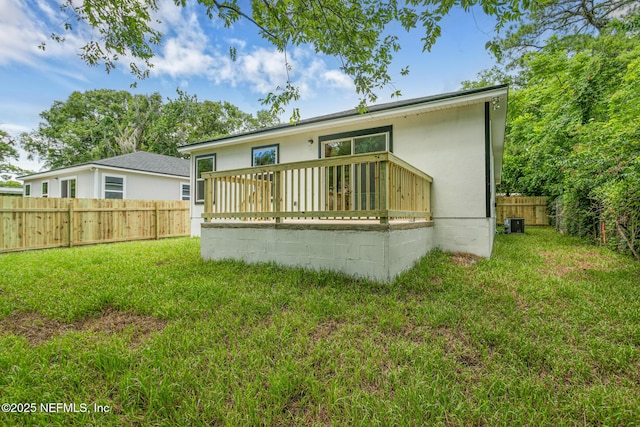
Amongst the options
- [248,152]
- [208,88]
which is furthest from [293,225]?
[208,88]

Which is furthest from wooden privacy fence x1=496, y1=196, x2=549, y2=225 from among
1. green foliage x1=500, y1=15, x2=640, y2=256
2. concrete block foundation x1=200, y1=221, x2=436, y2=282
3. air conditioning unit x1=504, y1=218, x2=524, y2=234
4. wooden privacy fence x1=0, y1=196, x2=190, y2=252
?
wooden privacy fence x1=0, y1=196, x2=190, y2=252

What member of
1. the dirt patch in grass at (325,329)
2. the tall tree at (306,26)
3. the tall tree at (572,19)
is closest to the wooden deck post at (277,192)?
the tall tree at (306,26)

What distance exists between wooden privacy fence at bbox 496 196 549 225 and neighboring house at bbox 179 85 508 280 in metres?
8.38

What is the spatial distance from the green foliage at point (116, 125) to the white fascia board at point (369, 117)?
590 inches

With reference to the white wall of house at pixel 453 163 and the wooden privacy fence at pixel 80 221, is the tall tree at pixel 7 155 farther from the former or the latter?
the white wall of house at pixel 453 163

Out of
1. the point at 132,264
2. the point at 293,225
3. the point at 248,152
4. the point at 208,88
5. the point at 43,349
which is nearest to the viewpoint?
the point at 43,349

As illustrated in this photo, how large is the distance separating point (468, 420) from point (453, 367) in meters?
0.50

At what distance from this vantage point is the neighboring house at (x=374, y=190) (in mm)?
3947

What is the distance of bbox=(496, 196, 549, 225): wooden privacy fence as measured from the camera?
1455cm

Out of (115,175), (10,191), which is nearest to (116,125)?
(10,191)

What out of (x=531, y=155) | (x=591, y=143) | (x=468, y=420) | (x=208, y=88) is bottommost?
(x=468, y=420)

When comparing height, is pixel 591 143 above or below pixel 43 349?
above

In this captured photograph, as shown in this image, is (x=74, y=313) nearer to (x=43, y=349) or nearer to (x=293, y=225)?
(x=43, y=349)

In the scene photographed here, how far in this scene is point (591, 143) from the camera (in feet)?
22.0
